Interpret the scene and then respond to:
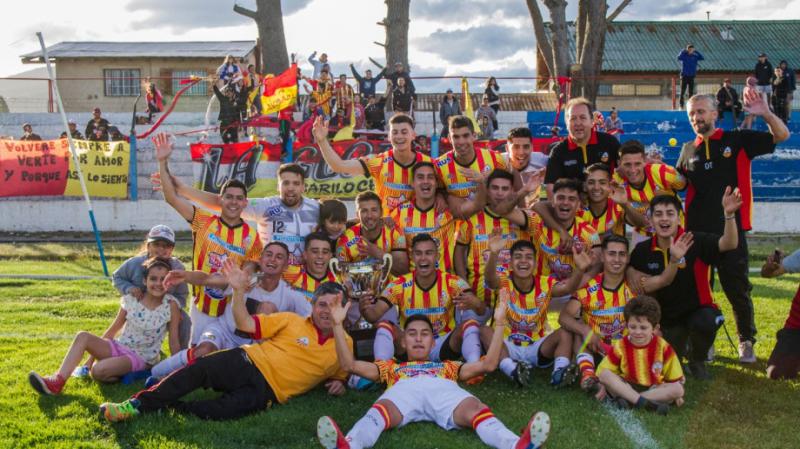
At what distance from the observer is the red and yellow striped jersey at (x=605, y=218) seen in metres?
7.26

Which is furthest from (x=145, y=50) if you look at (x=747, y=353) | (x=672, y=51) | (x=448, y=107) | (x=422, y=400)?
(x=422, y=400)

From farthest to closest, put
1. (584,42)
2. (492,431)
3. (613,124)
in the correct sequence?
(584,42)
(613,124)
(492,431)

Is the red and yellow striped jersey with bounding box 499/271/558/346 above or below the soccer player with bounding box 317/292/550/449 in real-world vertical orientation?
above

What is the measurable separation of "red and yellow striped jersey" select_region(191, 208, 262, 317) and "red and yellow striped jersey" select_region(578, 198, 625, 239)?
112 inches

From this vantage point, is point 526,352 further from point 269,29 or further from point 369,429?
point 269,29

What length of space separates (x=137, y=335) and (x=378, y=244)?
2115 millimetres

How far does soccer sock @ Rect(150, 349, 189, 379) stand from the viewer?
6.36 meters

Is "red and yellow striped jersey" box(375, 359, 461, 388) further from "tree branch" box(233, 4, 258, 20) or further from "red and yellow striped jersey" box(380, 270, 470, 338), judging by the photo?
"tree branch" box(233, 4, 258, 20)

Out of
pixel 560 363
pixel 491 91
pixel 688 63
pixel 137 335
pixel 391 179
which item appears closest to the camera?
pixel 560 363

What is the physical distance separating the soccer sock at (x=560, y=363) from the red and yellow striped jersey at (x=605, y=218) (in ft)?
4.23

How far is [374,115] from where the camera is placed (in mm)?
20312

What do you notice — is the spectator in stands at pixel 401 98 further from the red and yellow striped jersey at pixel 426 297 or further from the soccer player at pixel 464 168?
the red and yellow striped jersey at pixel 426 297

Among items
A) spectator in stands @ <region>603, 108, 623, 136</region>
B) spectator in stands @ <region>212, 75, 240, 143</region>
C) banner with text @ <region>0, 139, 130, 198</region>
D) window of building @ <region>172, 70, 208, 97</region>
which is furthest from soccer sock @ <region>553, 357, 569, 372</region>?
window of building @ <region>172, 70, 208, 97</region>

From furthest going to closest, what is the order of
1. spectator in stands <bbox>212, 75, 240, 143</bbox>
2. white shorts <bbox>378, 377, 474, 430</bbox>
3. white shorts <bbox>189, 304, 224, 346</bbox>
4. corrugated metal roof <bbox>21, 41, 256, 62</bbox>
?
corrugated metal roof <bbox>21, 41, 256, 62</bbox>, spectator in stands <bbox>212, 75, 240, 143</bbox>, white shorts <bbox>189, 304, 224, 346</bbox>, white shorts <bbox>378, 377, 474, 430</bbox>
